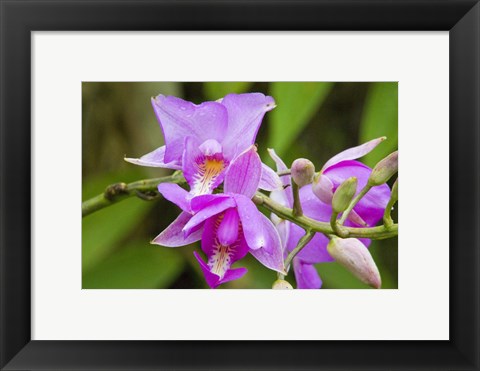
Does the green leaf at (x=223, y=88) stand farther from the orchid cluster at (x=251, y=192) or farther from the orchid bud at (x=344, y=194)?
the orchid bud at (x=344, y=194)

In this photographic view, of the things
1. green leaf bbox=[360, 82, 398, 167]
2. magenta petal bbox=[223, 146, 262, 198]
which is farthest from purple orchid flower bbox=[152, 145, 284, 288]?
green leaf bbox=[360, 82, 398, 167]

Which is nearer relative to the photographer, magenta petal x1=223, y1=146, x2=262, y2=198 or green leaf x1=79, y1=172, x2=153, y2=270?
magenta petal x1=223, y1=146, x2=262, y2=198

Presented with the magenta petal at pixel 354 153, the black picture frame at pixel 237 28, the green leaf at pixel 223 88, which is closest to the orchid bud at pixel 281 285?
the black picture frame at pixel 237 28

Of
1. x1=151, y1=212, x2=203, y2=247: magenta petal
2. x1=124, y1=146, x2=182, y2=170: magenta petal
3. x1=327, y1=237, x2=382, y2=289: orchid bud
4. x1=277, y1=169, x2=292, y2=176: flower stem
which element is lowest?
x1=327, y1=237, x2=382, y2=289: orchid bud

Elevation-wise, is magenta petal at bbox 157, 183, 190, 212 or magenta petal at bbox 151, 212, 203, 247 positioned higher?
magenta petal at bbox 157, 183, 190, 212

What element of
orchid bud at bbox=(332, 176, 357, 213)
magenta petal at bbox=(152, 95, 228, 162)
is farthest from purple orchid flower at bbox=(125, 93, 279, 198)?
orchid bud at bbox=(332, 176, 357, 213)

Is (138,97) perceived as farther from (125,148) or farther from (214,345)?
(214,345)

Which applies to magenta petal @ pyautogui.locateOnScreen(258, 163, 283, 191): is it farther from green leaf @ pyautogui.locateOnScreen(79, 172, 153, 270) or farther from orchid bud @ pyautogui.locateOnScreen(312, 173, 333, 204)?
green leaf @ pyautogui.locateOnScreen(79, 172, 153, 270)
